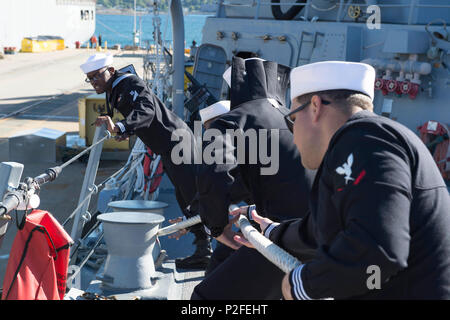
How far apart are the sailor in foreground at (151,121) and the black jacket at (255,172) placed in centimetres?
186

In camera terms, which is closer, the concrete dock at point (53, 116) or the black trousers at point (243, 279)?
the black trousers at point (243, 279)

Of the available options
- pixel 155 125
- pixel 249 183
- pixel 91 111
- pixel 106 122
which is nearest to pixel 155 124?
pixel 155 125

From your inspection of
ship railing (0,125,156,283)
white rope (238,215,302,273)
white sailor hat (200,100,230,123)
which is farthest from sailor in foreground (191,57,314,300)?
ship railing (0,125,156,283)

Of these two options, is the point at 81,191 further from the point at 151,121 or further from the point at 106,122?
the point at 151,121

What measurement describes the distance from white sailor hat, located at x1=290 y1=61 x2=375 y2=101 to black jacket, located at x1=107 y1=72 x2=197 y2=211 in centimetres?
323

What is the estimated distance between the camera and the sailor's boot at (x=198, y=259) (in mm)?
Answer: 5008

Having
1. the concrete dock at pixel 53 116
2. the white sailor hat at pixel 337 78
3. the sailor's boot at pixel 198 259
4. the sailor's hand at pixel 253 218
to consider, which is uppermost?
the white sailor hat at pixel 337 78

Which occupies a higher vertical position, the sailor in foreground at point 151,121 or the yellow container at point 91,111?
the sailor in foreground at point 151,121

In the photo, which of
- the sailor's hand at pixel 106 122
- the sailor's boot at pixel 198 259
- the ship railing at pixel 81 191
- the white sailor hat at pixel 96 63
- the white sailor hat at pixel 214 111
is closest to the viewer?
the ship railing at pixel 81 191

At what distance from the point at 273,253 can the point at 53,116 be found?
56.5 feet

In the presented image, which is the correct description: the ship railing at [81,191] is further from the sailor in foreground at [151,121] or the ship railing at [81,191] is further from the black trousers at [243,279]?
the black trousers at [243,279]

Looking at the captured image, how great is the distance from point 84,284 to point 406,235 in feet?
13.2

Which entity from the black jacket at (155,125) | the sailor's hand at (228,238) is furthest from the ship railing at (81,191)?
the sailor's hand at (228,238)

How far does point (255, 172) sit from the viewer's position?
127 inches
